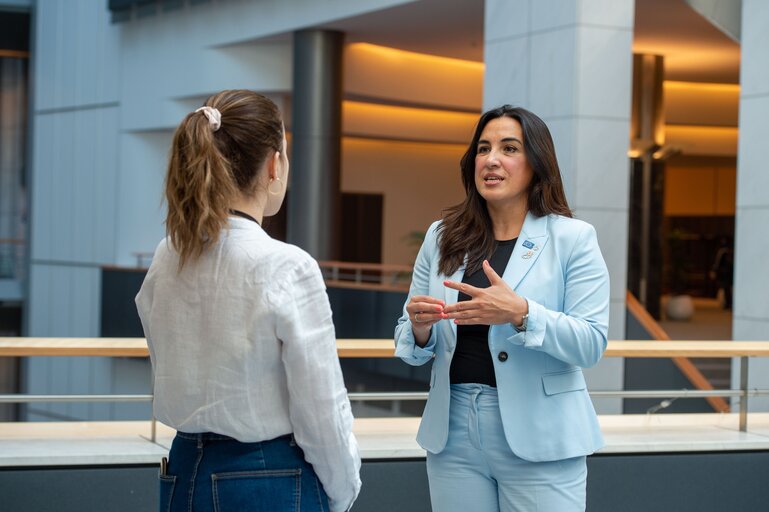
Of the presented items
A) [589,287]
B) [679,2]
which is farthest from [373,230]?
[589,287]

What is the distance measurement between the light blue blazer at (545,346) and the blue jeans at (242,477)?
0.74 meters

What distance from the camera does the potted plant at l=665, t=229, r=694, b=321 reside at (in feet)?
56.9

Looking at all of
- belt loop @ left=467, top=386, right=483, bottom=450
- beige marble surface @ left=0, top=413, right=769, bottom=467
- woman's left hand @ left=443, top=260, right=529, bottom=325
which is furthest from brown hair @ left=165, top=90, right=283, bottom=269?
beige marble surface @ left=0, top=413, right=769, bottom=467

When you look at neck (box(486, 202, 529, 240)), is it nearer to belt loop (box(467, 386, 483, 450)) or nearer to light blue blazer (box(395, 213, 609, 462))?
light blue blazer (box(395, 213, 609, 462))

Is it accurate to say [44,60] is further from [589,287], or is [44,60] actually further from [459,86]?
[589,287]

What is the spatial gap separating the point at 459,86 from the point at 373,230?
18.4 feet

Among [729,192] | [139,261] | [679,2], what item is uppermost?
[679,2]

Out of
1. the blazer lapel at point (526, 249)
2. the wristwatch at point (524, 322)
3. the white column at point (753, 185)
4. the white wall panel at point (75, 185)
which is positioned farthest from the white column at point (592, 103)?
the white wall panel at point (75, 185)

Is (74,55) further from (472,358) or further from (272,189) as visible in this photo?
(272,189)

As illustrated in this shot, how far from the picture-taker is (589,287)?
114 inches

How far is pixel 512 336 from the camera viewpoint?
9.04 feet

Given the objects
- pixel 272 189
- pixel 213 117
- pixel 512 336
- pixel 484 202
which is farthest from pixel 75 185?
pixel 213 117

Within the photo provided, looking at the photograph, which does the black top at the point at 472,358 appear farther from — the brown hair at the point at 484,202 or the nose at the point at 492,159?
the nose at the point at 492,159

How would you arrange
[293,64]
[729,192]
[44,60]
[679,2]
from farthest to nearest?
[729,192]
[44,60]
[293,64]
[679,2]
